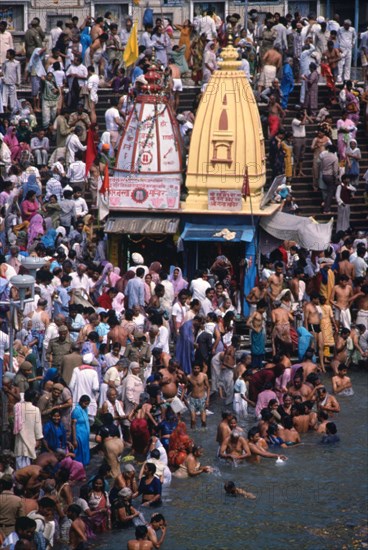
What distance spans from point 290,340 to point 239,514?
6.44 metres

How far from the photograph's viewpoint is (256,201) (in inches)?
1352

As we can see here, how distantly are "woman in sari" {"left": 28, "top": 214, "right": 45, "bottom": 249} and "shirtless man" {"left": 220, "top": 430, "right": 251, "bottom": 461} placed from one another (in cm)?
725

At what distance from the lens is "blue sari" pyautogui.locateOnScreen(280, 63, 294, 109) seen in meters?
39.8

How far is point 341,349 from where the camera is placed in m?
32.8

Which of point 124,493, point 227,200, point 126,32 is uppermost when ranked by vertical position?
point 126,32

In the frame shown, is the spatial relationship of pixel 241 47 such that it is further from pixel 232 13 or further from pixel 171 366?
pixel 171 366

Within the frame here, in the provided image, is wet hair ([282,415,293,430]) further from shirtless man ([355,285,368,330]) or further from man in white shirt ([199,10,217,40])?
man in white shirt ([199,10,217,40])

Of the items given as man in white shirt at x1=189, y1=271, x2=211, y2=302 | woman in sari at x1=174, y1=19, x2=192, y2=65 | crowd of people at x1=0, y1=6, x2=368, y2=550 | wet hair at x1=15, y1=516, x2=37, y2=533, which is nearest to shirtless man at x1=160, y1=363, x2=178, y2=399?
crowd of people at x1=0, y1=6, x2=368, y2=550

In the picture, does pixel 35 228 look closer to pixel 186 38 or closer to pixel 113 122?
pixel 113 122

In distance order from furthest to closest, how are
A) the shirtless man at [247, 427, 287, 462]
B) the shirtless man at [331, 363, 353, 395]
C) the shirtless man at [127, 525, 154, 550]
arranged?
the shirtless man at [331, 363, 353, 395] → the shirtless man at [247, 427, 287, 462] → the shirtless man at [127, 525, 154, 550]

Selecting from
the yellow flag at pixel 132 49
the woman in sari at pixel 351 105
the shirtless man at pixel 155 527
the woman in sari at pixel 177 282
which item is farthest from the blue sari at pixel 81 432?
the woman in sari at pixel 351 105

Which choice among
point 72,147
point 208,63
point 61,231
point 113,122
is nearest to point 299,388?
point 61,231

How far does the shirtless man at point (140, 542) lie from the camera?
931 inches

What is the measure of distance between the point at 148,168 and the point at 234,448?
293 inches
